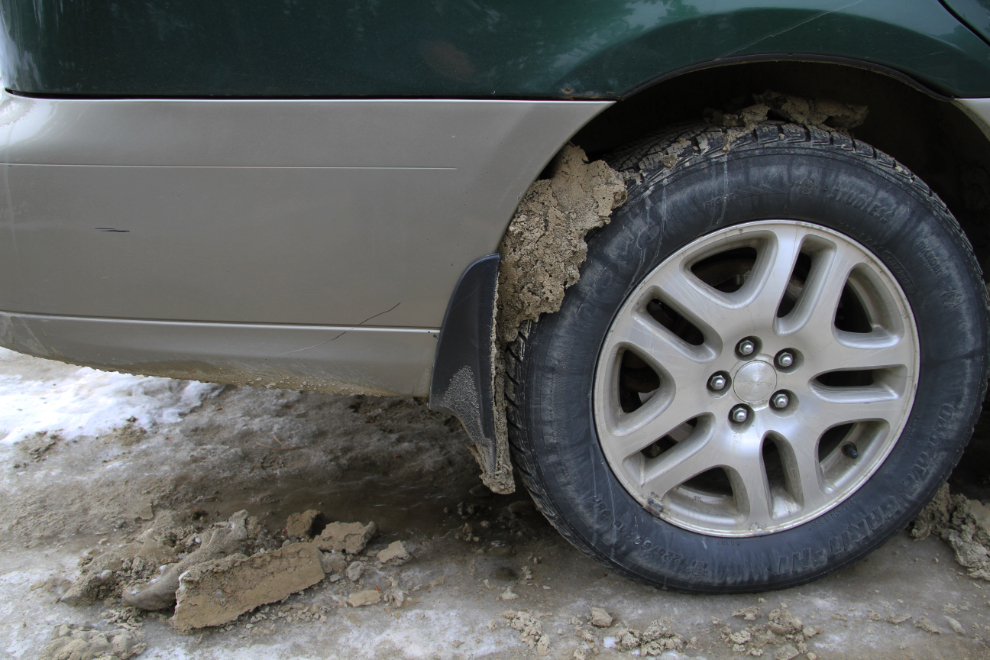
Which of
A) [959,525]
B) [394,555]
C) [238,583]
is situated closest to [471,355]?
[394,555]

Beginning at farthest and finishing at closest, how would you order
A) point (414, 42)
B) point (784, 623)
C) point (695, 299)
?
1. point (784, 623)
2. point (695, 299)
3. point (414, 42)

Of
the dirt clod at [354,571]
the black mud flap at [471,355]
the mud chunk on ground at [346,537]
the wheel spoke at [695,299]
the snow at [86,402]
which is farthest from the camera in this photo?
the snow at [86,402]

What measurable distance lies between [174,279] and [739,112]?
1.41m

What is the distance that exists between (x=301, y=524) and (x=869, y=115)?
82.1 inches

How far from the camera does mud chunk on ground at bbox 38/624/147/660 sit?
Answer: 5.28 ft

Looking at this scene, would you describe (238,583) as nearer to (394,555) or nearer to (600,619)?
(394,555)

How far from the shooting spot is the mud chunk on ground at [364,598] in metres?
1.82

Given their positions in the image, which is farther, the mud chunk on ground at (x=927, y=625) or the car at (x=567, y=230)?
the mud chunk on ground at (x=927, y=625)

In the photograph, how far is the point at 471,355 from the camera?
1.61 metres

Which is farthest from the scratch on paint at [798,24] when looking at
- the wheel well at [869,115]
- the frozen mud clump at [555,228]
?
the frozen mud clump at [555,228]

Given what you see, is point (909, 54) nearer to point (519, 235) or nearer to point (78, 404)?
point (519, 235)

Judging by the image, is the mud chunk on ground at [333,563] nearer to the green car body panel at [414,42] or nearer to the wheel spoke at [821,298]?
the green car body panel at [414,42]

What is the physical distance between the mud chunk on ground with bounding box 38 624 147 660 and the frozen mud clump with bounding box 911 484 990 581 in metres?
2.30

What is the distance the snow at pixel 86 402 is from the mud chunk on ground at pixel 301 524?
3.54 feet
